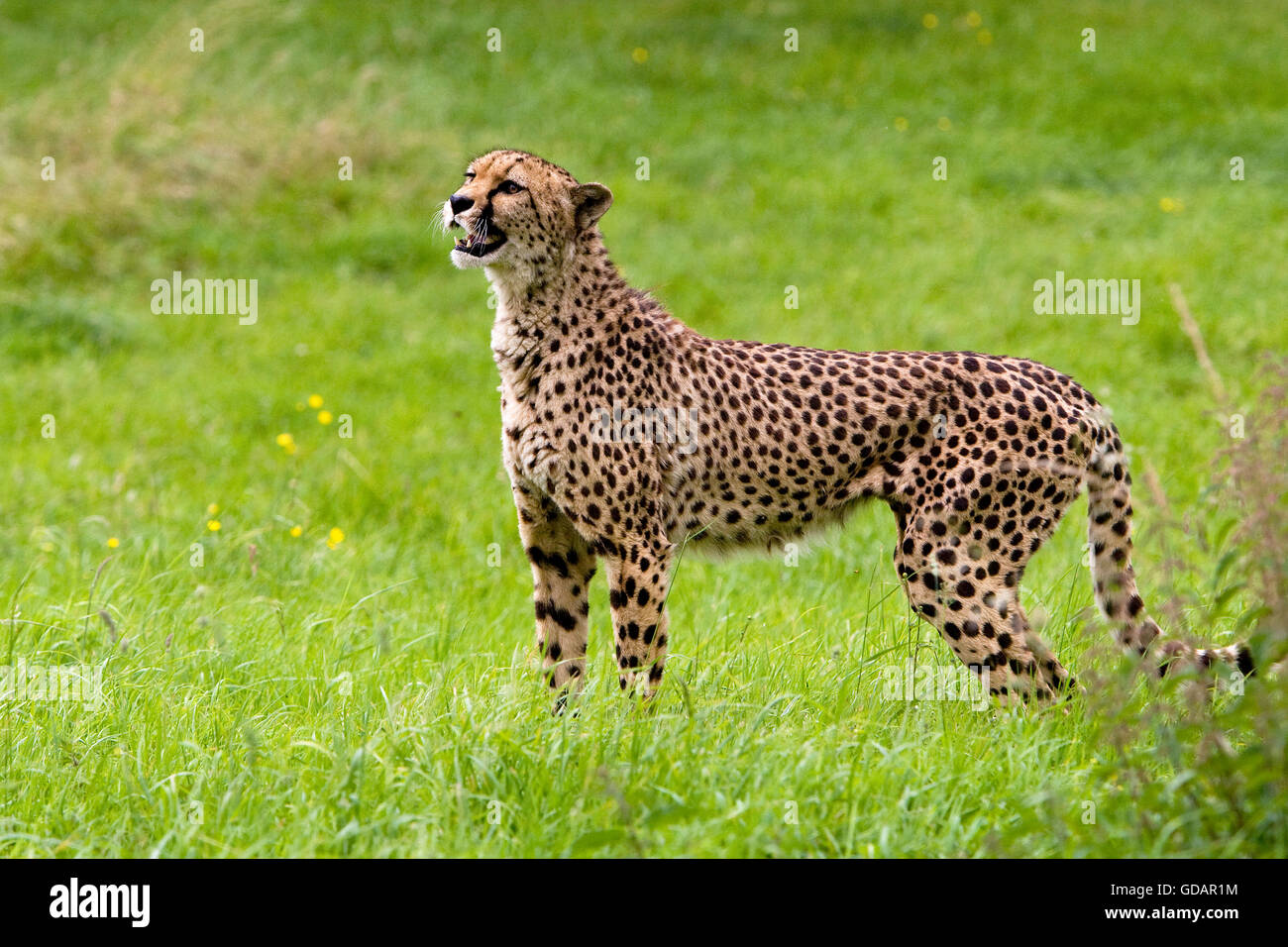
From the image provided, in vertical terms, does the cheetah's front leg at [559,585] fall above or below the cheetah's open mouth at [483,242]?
below

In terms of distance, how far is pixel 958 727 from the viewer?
12.8 ft

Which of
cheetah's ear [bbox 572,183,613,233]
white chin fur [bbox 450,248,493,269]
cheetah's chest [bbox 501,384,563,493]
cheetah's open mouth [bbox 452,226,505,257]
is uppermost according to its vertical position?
cheetah's ear [bbox 572,183,613,233]

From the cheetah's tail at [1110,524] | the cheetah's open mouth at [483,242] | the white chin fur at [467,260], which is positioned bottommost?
the cheetah's tail at [1110,524]

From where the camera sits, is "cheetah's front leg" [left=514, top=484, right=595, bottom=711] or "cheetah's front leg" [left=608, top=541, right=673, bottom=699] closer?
"cheetah's front leg" [left=608, top=541, right=673, bottom=699]

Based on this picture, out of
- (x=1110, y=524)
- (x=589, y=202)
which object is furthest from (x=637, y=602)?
(x=1110, y=524)

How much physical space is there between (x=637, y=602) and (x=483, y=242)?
3.88ft

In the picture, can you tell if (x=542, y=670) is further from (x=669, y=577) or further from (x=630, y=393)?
(x=630, y=393)

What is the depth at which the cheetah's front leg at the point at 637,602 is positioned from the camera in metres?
4.29

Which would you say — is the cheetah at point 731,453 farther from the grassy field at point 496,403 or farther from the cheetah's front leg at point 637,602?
the grassy field at point 496,403

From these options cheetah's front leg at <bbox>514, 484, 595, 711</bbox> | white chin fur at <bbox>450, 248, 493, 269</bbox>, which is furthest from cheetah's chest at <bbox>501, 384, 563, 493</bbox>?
white chin fur at <bbox>450, 248, 493, 269</bbox>

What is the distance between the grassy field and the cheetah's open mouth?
3.96ft

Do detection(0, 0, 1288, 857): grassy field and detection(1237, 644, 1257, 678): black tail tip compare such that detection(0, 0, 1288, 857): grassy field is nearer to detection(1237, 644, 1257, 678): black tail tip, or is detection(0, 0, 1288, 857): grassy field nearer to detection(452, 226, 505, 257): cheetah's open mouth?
detection(1237, 644, 1257, 678): black tail tip

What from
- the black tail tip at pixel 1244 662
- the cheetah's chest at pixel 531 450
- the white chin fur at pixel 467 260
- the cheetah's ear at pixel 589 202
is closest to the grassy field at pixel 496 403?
the black tail tip at pixel 1244 662

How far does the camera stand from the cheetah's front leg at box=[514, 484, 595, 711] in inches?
178
